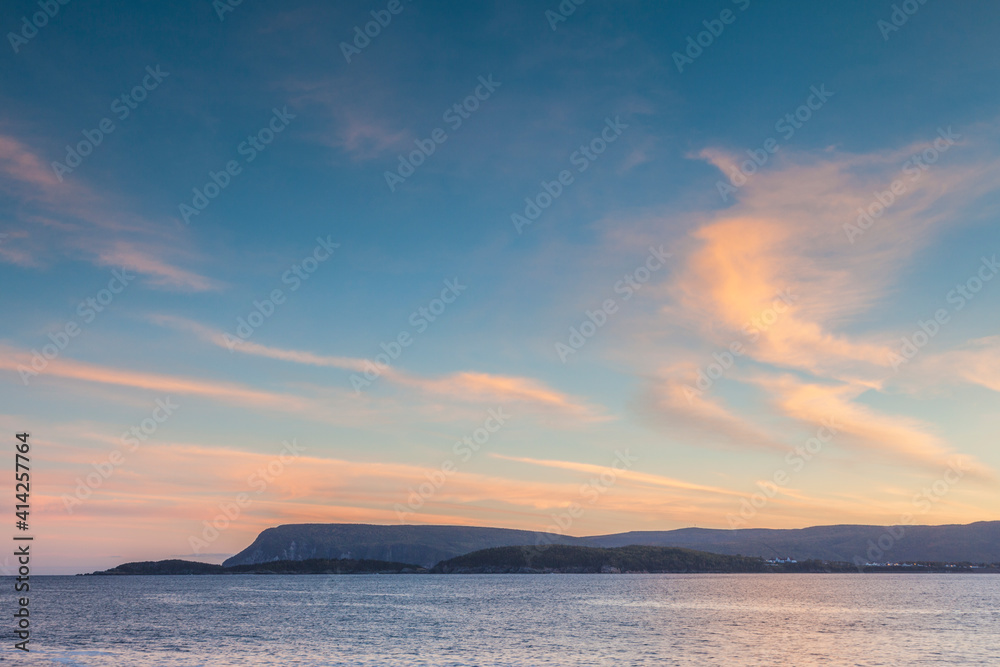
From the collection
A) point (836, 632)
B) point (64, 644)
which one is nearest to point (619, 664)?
point (836, 632)

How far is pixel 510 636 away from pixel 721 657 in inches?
962

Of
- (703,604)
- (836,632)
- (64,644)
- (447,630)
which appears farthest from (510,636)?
(703,604)

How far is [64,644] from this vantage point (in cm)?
6994

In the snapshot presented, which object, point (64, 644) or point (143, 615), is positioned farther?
point (143, 615)

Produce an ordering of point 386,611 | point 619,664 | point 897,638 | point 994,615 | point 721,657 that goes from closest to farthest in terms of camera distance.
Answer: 1. point 619,664
2. point 721,657
3. point 897,638
4. point 994,615
5. point 386,611

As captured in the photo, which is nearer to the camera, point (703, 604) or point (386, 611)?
point (386, 611)

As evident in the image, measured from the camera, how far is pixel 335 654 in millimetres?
64062

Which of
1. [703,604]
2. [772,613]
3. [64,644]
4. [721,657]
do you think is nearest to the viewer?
[721,657]

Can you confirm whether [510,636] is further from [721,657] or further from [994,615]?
[994,615]

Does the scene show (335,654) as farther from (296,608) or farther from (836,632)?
(296,608)

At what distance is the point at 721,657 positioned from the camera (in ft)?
205

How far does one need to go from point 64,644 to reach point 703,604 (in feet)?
343

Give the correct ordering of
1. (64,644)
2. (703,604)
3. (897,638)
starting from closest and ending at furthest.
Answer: (64,644)
(897,638)
(703,604)

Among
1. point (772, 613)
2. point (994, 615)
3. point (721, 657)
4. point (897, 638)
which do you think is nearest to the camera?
point (721, 657)
